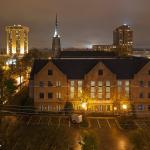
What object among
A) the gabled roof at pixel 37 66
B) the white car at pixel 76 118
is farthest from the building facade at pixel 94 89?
the white car at pixel 76 118

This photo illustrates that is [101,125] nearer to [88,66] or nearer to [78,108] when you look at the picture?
[78,108]

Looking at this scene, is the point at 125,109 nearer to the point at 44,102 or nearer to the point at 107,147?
the point at 44,102

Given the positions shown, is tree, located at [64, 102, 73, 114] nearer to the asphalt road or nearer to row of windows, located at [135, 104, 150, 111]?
the asphalt road

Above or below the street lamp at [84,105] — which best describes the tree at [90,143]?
below

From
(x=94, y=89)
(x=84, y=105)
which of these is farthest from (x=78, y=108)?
(x=94, y=89)

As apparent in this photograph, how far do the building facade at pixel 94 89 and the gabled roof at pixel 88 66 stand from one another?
0.91 ft

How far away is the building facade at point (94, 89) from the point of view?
43.3m

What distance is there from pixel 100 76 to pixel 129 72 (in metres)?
3.38

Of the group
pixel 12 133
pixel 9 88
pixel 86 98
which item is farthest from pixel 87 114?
pixel 12 133

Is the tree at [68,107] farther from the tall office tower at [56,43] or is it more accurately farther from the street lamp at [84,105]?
the tall office tower at [56,43]

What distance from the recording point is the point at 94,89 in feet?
143

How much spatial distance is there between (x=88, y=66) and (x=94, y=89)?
2.94 metres

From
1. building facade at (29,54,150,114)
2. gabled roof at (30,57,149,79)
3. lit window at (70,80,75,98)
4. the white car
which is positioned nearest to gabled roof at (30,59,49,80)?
gabled roof at (30,57,149,79)

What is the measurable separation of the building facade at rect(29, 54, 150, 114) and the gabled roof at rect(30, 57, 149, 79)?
0.91 feet
